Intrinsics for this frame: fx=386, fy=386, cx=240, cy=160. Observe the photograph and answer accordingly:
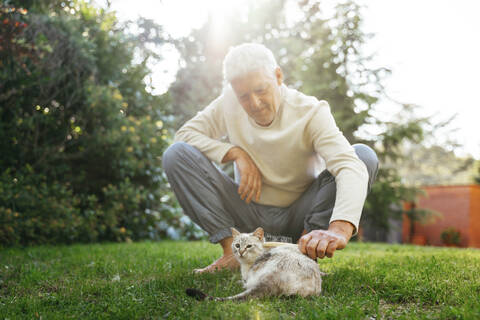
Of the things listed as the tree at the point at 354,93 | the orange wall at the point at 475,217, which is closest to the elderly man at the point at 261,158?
the tree at the point at 354,93

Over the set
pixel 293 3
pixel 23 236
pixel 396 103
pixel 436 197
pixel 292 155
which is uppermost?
pixel 293 3

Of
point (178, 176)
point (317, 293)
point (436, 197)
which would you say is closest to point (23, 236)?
point (178, 176)

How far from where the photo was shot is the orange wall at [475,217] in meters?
10.9

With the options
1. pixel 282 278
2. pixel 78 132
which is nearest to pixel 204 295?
pixel 282 278

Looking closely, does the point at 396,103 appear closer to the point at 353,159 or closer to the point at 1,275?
the point at 353,159

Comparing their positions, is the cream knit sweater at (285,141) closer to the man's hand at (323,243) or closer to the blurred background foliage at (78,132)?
the man's hand at (323,243)

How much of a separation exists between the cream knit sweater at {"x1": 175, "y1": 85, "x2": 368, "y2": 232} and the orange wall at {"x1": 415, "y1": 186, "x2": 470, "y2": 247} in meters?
9.47

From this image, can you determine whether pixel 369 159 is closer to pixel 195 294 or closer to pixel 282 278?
pixel 282 278

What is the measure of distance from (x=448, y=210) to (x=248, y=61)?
35.9 ft

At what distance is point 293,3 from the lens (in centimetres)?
1507

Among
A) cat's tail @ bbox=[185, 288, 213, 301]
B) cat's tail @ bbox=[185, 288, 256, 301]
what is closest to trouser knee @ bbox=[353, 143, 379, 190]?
cat's tail @ bbox=[185, 288, 256, 301]

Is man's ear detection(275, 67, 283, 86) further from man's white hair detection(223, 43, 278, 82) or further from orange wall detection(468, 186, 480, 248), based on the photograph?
orange wall detection(468, 186, 480, 248)

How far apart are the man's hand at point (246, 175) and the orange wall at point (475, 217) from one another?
1035cm

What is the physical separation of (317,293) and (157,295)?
0.88 m
